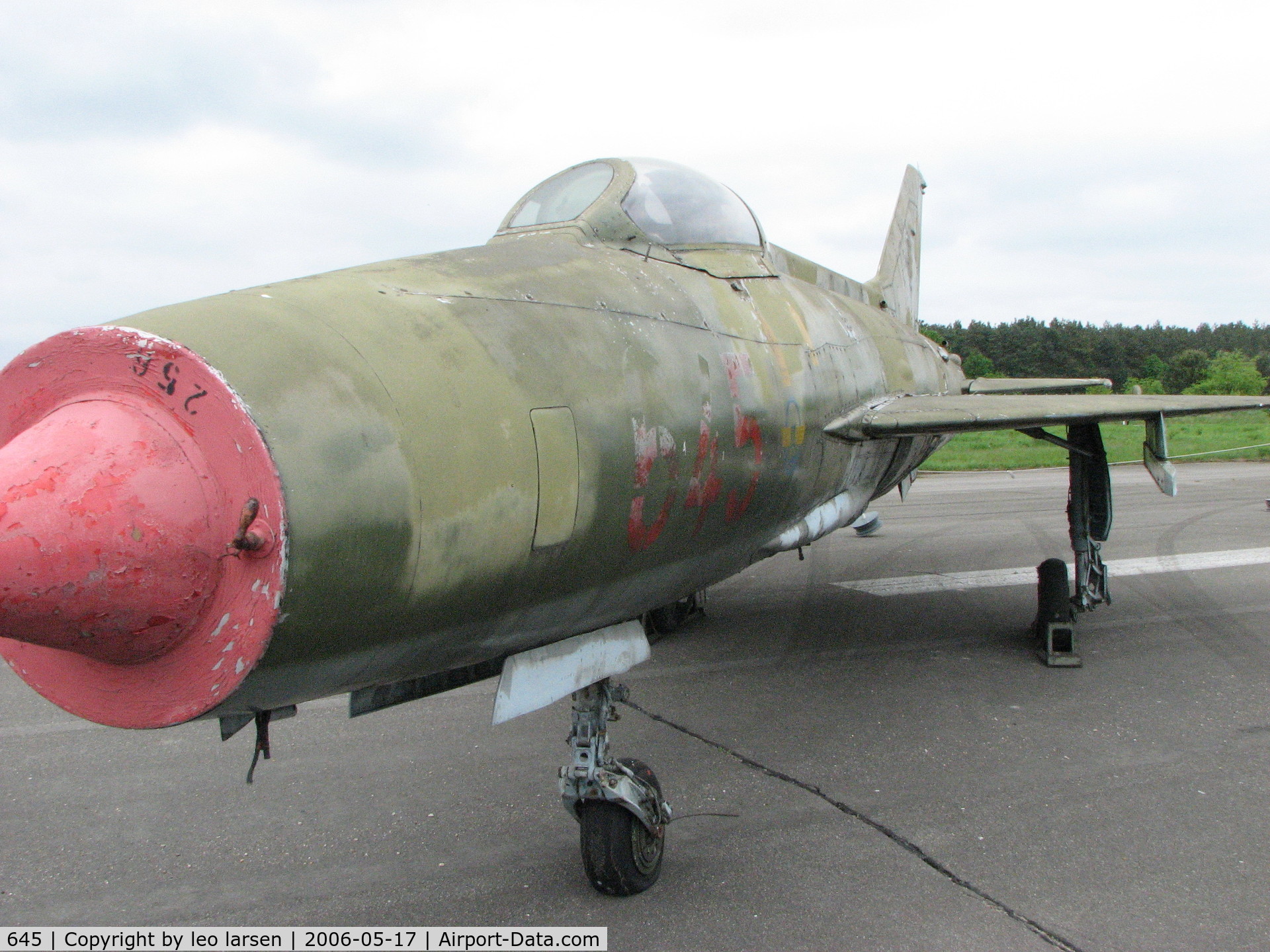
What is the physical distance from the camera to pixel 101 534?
163 cm

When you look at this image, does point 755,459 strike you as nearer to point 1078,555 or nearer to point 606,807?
point 606,807

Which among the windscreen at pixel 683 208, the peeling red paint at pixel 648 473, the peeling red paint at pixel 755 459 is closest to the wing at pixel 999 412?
the peeling red paint at pixel 755 459

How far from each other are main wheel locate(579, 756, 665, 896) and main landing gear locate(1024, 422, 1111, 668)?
13.8 ft

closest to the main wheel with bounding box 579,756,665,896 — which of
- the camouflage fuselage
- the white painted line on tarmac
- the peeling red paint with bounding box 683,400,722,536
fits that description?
the camouflage fuselage

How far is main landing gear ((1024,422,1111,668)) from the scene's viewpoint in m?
6.50

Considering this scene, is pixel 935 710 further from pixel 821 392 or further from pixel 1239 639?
pixel 1239 639

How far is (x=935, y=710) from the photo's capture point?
217 inches

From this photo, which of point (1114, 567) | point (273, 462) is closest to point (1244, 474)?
point (1114, 567)

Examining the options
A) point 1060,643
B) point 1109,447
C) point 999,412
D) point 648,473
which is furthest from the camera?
point 1109,447

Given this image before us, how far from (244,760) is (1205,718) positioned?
5454 mm

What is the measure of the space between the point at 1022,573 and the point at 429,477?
349 inches

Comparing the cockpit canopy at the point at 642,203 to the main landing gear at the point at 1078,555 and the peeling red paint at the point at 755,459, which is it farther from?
the main landing gear at the point at 1078,555

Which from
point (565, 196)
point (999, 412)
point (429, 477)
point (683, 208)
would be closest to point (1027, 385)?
point (999, 412)

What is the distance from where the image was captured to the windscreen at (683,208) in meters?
3.92
